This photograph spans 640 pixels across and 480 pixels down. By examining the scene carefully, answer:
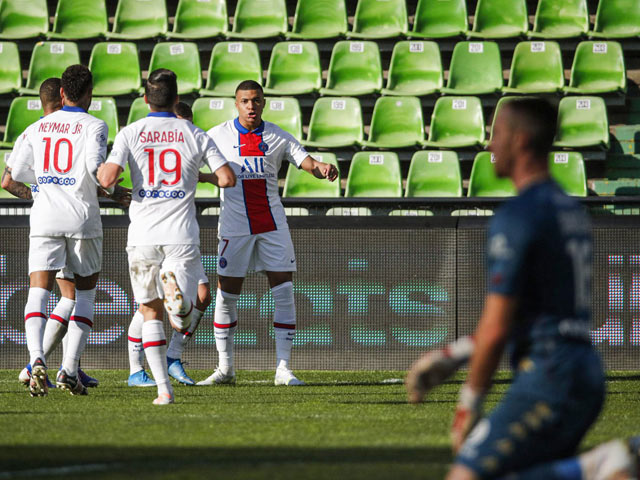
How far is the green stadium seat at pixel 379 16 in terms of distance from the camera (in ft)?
45.8

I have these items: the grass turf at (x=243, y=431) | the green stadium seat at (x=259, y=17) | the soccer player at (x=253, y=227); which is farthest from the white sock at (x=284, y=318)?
the green stadium seat at (x=259, y=17)

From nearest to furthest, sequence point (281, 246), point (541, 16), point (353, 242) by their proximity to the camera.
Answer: point (281, 246) < point (353, 242) < point (541, 16)

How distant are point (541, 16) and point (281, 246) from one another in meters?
6.83

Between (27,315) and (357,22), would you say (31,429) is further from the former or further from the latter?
(357,22)

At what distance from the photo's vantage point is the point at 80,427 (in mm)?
5879

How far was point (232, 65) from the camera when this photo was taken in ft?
44.1

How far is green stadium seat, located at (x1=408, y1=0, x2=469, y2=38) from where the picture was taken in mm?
13914

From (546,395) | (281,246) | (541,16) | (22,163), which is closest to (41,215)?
(22,163)

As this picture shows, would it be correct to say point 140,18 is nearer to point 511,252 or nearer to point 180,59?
point 180,59

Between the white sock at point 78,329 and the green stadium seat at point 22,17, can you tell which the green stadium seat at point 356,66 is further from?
the white sock at point 78,329

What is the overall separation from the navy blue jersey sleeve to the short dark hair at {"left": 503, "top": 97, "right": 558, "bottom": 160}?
11.2 inches

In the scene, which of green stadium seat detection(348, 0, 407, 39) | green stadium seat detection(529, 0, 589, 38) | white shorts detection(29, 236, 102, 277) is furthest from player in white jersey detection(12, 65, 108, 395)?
green stadium seat detection(529, 0, 589, 38)

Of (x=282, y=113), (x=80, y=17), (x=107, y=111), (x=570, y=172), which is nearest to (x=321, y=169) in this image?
(x=282, y=113)

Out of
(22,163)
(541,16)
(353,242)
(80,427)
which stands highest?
(541,16)
